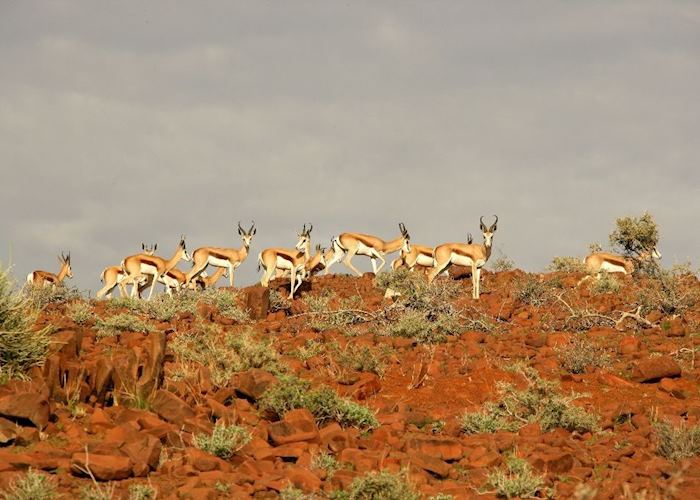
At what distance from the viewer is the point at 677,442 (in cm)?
779

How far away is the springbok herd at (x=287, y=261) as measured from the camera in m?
28.2

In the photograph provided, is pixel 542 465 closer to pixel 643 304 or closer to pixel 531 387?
pixel 531 387

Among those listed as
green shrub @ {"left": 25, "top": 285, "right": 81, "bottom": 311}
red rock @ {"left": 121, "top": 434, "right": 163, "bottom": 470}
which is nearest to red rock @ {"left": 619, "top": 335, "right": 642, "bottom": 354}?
red rock @ {"left": 121, "top": 434, "right": 163, "bottom": 470}

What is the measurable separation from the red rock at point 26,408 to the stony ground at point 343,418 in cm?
1

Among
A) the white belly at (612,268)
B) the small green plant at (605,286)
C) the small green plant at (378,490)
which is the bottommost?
the small green plant at (378,490)

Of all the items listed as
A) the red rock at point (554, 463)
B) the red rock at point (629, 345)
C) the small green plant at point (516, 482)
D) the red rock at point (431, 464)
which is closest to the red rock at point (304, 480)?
the red rock at point (431, 464)

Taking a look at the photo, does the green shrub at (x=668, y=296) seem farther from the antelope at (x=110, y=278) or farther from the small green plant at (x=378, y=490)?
the antelope at (x=110, y=278)

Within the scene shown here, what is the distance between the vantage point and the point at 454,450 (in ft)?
24.6

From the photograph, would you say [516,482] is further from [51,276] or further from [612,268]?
[51,276]

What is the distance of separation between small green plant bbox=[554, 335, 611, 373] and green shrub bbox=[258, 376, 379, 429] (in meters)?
4.88

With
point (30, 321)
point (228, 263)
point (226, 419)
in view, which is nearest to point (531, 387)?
point (226, 419)

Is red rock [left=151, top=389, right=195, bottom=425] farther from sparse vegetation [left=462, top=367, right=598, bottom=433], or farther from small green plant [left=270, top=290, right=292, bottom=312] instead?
small green plant [left=270, top=290, right=292, bottom=312]

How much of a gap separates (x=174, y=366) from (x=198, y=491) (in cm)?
441

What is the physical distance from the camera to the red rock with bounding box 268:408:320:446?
7418mm
